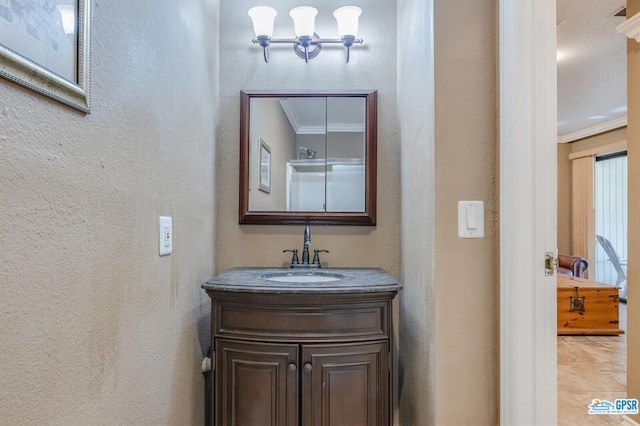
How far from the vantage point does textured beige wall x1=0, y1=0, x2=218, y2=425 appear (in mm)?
671

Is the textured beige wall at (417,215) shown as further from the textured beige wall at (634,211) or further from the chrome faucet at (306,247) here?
the textured beige wall at (634,211)

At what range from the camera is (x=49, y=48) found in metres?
0.72

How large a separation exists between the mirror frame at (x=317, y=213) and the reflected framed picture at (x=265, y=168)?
73 millimetres

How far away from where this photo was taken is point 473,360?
1161 millimetres

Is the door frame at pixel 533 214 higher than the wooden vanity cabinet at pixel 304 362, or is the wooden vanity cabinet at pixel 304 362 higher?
the door frame at pixel 533 214

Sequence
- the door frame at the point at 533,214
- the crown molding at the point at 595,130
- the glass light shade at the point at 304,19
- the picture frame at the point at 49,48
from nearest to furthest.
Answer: the picture frame at the point at 49,48 < the door frame at the point at 533,214 < the glass light shade at the point at 304,19 < the crown molding at the point at 595,130

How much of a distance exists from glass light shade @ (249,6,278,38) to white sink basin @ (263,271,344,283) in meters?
1.19

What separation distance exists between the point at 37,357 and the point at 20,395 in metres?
0.07

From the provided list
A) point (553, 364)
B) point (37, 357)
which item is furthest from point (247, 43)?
point (553, 364)

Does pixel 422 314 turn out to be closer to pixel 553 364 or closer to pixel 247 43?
pixel 553 364

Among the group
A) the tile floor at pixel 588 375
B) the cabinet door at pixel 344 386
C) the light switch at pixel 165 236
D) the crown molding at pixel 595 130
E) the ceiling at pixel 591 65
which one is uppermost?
the ceiling at pixel 591 65

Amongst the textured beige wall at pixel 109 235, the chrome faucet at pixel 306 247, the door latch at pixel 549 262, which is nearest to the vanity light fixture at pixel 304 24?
the textured beige wall at pixel 109 235

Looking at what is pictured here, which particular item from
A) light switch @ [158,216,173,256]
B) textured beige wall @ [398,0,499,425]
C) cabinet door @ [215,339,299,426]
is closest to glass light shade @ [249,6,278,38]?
textured beige wall @ [398,0,499,425]

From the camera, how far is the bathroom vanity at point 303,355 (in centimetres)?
135
